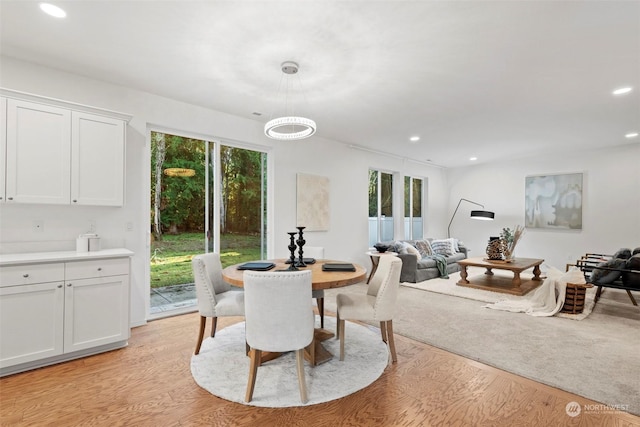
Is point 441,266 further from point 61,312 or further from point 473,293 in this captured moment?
point 61,312

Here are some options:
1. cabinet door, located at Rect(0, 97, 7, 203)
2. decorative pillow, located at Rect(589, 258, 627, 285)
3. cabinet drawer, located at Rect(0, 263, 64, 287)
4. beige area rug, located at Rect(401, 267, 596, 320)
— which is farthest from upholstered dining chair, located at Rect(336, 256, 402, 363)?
decorative pillow, located at Rect(589, 258, 627, 285)

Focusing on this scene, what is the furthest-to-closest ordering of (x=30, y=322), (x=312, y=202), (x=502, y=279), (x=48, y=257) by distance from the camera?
(x=502, y=279) → (x=312, y=202) → (x=48, y=257) → (x=30, y=322)

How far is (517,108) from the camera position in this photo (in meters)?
3.93

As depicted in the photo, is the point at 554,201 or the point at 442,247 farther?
the point at 442,247

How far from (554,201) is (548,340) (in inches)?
195

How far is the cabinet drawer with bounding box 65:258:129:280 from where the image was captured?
2.57 metres

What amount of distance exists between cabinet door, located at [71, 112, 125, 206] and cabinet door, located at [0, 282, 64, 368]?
85 cm

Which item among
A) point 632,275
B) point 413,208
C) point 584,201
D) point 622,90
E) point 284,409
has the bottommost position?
point 284,409

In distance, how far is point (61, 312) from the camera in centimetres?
251

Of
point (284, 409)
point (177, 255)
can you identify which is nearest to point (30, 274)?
point (177, 255)

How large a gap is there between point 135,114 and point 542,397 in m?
4.52

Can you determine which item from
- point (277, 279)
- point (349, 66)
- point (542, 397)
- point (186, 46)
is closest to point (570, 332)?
point (542, 397)

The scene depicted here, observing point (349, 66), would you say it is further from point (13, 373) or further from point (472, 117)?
point (13, 373)

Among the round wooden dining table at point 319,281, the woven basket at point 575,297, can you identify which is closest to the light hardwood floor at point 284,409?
the round wooden dining table at point 319,281
